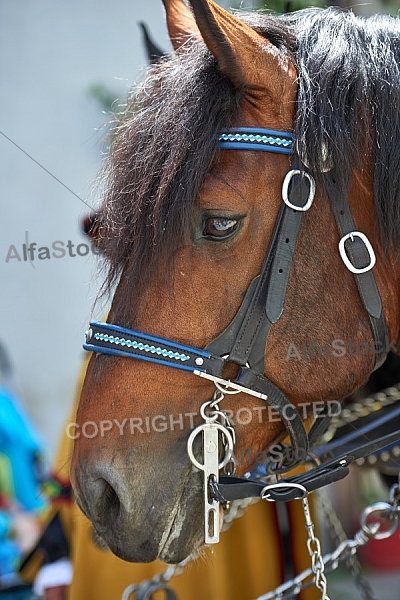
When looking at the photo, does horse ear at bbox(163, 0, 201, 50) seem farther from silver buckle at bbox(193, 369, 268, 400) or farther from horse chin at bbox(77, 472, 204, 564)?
horse chin at bbox(77, 472, 204, 564)

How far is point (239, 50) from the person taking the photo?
118 centimetres

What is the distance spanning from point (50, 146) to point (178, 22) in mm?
2274

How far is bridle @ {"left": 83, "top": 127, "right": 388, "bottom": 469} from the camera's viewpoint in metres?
1.15

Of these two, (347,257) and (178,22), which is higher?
(178,22)

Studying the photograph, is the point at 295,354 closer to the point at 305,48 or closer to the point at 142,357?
the point at 142,357

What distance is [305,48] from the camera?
1284 mm

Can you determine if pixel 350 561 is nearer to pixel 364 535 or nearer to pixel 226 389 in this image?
pixel 364 535

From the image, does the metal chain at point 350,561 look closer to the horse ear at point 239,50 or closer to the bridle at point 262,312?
the bridle at point 262,312

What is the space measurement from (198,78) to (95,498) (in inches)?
Result: 29.9

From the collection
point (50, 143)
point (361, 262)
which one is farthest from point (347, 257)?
point (50, 143)

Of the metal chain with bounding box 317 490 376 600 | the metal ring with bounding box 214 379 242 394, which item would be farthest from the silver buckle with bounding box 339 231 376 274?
the metal chain with bounding box 317 490 376 600

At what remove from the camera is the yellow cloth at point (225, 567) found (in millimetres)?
1883

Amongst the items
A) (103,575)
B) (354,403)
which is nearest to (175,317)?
(354,403)

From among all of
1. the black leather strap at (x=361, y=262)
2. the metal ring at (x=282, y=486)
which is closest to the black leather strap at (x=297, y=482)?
the metal ring at (x=282, y=486)
